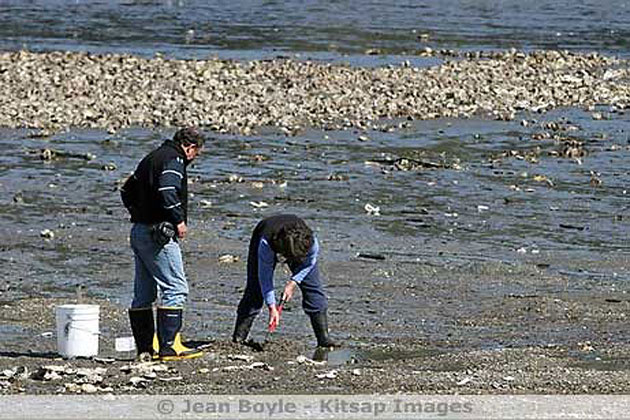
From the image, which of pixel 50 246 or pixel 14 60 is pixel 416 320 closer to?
pixel 50 246

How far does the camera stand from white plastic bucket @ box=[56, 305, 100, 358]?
459 inches

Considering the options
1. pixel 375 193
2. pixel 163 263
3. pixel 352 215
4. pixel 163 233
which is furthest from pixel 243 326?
pixel 375 193

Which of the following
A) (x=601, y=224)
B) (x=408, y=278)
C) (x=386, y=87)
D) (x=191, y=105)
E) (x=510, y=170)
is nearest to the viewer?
(x=408, y=278)

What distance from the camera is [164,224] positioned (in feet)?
38.0

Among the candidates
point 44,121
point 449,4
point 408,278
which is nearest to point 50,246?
point 408,278

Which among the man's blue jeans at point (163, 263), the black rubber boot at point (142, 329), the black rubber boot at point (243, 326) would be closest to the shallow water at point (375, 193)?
the black rubber boot at point (243, 326)

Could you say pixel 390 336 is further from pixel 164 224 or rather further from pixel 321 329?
pixel 164 224

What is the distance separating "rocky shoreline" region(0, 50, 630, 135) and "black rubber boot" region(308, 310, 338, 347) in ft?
37.0

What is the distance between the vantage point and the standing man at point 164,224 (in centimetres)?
1149

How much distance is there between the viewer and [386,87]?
2766 centimetres

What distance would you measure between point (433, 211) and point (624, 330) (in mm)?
5530

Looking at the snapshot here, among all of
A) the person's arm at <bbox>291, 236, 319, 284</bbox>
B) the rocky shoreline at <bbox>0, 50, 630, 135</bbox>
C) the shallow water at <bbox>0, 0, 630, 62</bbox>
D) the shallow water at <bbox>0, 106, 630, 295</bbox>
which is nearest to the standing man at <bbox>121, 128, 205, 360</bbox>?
the person's arm at <bbox>291, 236, 319, 284</bbox>

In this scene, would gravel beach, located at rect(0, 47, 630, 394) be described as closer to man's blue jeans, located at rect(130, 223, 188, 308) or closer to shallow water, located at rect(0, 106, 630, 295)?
shallow water, located at rect(0, 106, 630, 295)

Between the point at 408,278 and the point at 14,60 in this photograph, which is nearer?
the point at 408,278
